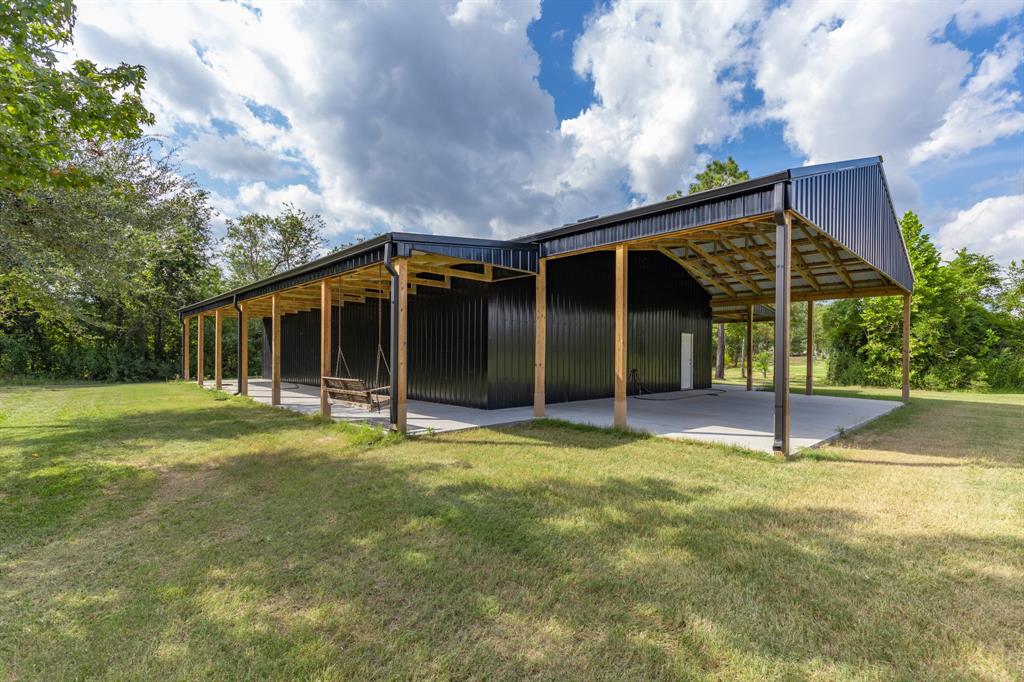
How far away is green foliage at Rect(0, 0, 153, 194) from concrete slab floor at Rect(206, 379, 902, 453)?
500 cm

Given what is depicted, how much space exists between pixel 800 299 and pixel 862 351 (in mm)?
8865

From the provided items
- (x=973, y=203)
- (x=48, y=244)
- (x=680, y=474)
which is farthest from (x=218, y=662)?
(x=973, y=203)

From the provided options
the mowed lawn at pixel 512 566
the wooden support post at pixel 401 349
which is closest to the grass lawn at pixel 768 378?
the mowed lawn at pixel 512 566

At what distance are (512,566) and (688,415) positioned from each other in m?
6.70

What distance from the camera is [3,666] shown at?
177 cm

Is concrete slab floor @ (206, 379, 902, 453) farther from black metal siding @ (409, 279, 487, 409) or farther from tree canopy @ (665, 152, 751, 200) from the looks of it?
tree canopy @ (665, 152, 751, 200)

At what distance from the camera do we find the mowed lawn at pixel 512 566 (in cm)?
183

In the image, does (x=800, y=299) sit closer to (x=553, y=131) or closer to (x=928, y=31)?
(x=928, y=31)

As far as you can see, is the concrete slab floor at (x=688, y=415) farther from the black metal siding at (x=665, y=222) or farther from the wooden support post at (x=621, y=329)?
the black metal siding at (x=665, y=222)

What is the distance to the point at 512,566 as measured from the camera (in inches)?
101

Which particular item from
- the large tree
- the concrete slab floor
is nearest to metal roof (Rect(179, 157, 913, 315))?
the concrete slab floor

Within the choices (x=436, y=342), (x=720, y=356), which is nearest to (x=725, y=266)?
(x=436, y=342)

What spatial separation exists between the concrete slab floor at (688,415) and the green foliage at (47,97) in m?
5.00

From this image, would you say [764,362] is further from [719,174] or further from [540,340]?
[540,340]
